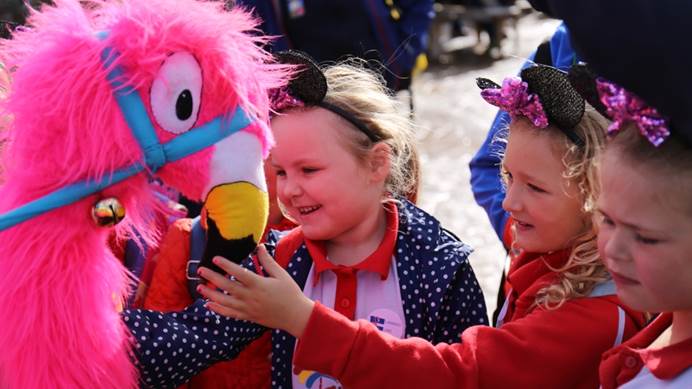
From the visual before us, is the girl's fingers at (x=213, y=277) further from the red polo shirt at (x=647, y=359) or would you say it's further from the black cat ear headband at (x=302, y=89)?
the red polo shirt at (x=647, y=359)

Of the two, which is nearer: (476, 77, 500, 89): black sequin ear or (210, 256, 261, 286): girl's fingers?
(210, 256, 261, 286): girl's fingers

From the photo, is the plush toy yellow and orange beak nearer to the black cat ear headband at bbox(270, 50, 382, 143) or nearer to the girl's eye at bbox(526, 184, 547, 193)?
the black cat ear headband at bbox(270, 50, 382, 143)

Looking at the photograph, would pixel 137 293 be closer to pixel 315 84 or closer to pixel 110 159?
pixel 315 84

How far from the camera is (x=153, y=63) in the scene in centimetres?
127

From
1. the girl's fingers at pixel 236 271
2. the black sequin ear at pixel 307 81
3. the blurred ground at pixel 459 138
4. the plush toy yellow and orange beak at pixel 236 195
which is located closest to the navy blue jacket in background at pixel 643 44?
the plush toy yellow and orange beak at pixel 236 195

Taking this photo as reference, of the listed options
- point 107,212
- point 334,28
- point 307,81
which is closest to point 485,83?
point 307,81

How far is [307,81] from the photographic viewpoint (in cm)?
185

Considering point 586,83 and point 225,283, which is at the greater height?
point 586,83

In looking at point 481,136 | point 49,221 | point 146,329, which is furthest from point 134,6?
point 481,136

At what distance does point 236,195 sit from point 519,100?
69 cm

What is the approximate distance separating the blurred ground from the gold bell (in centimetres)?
187

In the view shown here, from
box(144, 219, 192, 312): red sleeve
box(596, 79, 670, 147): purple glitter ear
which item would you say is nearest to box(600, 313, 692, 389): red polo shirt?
box(596, 79, 670, 147): purple glitter ear

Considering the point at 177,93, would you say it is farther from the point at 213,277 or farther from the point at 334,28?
the point at 334,28

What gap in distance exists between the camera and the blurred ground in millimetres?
4945
